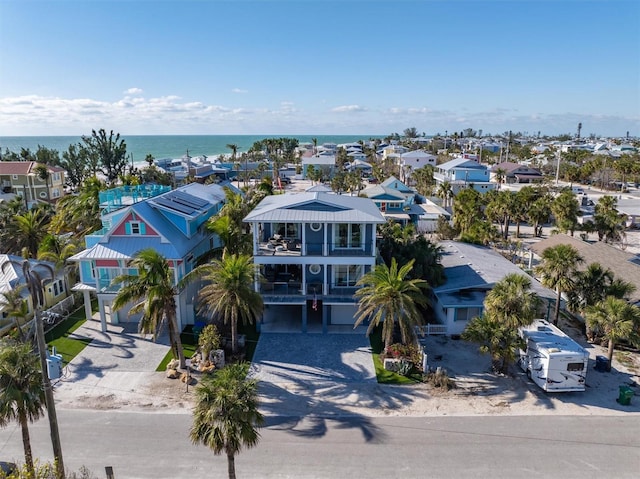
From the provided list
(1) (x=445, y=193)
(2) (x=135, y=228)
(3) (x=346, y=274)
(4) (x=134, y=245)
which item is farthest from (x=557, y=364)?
(1) (x=445, y=193)

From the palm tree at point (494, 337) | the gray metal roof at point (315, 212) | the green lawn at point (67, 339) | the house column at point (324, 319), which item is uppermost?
the gray metal roof at point (315, 212)

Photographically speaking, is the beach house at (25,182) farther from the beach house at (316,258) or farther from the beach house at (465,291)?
the beach house at (465,291)

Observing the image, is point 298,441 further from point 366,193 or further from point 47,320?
point 366,193

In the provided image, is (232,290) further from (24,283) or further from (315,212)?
(24,283)

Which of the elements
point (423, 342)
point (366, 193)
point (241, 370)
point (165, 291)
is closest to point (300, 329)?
point (423, 342)

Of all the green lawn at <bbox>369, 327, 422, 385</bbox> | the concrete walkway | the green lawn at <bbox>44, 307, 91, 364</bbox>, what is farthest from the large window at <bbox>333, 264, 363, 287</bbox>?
the green lawn at <bbox>44, 307, 91, 364</bbox>

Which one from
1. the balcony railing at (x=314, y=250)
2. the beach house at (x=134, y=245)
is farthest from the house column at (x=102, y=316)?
the balcony railing at (x=314, y=250)

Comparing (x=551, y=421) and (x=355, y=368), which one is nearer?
(x=551, y=421)
